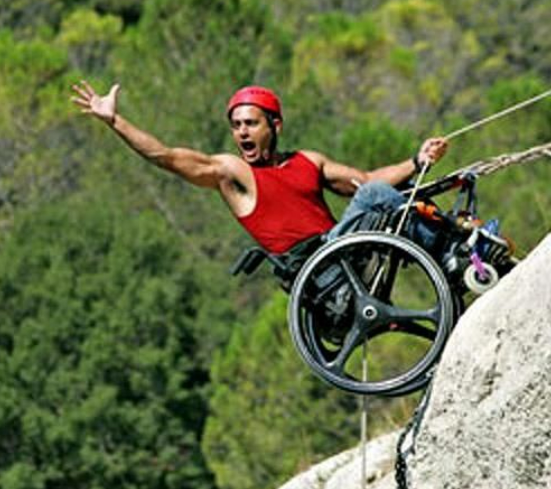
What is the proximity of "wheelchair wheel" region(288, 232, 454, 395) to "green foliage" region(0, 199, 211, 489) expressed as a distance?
129 ft

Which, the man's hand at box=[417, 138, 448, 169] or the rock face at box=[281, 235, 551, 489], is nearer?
the rock face at box=[281, 235, 551, 489]

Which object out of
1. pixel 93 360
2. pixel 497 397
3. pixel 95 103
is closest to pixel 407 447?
pixel 497 397

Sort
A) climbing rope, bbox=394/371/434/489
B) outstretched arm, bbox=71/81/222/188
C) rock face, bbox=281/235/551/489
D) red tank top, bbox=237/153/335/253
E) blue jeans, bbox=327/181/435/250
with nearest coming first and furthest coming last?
rock face, bbox=281/235/551/489 → climbing rope, bbox=394/371/434/489 → blue jeans, bbox=327/181/435/250 → outstretched arm, bbox=71/81/222/188 → red tank top, bbox=237/153/335/253

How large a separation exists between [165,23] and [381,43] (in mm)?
7388

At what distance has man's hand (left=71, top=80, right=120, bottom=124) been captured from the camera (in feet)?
35.5

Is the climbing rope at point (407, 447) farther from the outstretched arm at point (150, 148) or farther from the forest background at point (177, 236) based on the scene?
the forest background at point (177, 236)

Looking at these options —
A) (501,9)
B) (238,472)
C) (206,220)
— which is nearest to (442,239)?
(238,472)

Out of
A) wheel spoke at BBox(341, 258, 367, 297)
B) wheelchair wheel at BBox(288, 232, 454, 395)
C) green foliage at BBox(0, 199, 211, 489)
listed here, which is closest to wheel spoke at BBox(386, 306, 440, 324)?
wheelchair wheel at BBox(288, 232, 454, 395)

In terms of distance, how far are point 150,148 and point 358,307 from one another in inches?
46.3

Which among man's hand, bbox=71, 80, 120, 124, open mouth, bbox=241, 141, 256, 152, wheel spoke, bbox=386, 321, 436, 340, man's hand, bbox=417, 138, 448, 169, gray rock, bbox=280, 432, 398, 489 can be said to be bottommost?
gray rock, bbox=280, 432, 398, 489

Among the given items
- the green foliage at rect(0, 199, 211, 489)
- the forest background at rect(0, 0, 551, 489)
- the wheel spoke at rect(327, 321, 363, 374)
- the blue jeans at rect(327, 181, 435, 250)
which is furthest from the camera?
the green foliage at rect(0, 199, 211, 489)

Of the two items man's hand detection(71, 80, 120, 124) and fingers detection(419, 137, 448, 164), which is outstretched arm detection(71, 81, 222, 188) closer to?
man's hand detection(71, 80, 120, 124)

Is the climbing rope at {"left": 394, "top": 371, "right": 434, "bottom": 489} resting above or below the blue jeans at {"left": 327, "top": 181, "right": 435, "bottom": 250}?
below

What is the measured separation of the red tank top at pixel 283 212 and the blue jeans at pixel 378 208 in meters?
0.27
